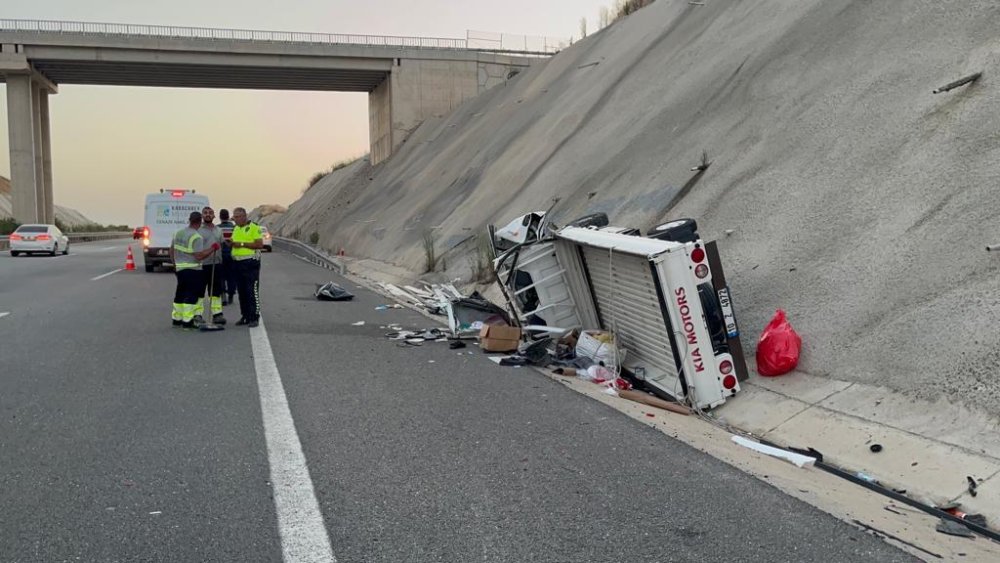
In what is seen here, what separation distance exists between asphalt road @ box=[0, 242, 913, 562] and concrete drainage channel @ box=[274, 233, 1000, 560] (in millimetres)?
326

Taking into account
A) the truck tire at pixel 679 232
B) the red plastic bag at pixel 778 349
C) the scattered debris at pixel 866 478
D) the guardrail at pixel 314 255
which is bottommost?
the scattered debris at pixel 866 478

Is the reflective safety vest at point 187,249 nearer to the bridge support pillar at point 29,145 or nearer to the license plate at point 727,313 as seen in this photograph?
the license plate at point 727,313

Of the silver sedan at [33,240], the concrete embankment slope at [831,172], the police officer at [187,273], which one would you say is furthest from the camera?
the silver sedan at [33,240]

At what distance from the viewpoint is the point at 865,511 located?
178 inches

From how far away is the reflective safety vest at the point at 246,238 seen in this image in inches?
467

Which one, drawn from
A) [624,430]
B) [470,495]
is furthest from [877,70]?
[470,495]

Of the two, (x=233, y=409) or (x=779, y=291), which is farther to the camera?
(x=779, y=291)

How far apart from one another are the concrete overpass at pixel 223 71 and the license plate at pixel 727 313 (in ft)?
123

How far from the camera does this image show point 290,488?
183 inches

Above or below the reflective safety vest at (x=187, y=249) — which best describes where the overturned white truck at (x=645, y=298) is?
below

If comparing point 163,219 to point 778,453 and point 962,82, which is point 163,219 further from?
point 778,453

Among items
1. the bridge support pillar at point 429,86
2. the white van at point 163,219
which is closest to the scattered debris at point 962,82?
the white van at point 163,219

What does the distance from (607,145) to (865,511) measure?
1445cm

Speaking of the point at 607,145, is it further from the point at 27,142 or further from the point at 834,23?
the point at 27,142
